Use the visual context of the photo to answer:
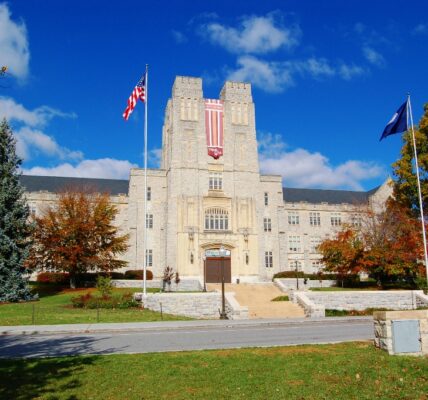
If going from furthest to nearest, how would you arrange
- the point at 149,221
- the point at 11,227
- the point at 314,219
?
the point at 314,219 → the point at 149,221 → the point at 11,227

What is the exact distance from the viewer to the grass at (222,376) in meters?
8.65

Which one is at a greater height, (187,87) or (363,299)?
(187,87)

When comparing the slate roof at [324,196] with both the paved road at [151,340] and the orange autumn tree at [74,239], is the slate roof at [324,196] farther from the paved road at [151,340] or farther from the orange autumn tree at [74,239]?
the paved road at [151,340]

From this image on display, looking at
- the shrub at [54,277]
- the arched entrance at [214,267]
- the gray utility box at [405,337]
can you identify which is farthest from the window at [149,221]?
the gray utility box at [405,337]

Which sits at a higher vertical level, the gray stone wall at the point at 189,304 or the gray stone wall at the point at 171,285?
the gray stone wall at the point at 171,285

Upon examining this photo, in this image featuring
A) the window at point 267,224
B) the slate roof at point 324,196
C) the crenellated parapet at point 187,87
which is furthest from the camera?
the slate roof at point 324,196

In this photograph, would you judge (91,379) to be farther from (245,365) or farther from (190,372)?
(245,365)

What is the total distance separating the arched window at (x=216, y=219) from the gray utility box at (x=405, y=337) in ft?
123

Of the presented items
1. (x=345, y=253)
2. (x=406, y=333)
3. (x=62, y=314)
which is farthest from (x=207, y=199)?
(x=406, y=333)

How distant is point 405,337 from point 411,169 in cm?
3456

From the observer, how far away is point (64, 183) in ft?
193

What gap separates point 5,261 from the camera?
108 ft

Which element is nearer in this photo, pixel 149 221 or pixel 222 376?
pixel 222 376

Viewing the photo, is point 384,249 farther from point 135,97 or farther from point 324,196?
point 324,196
